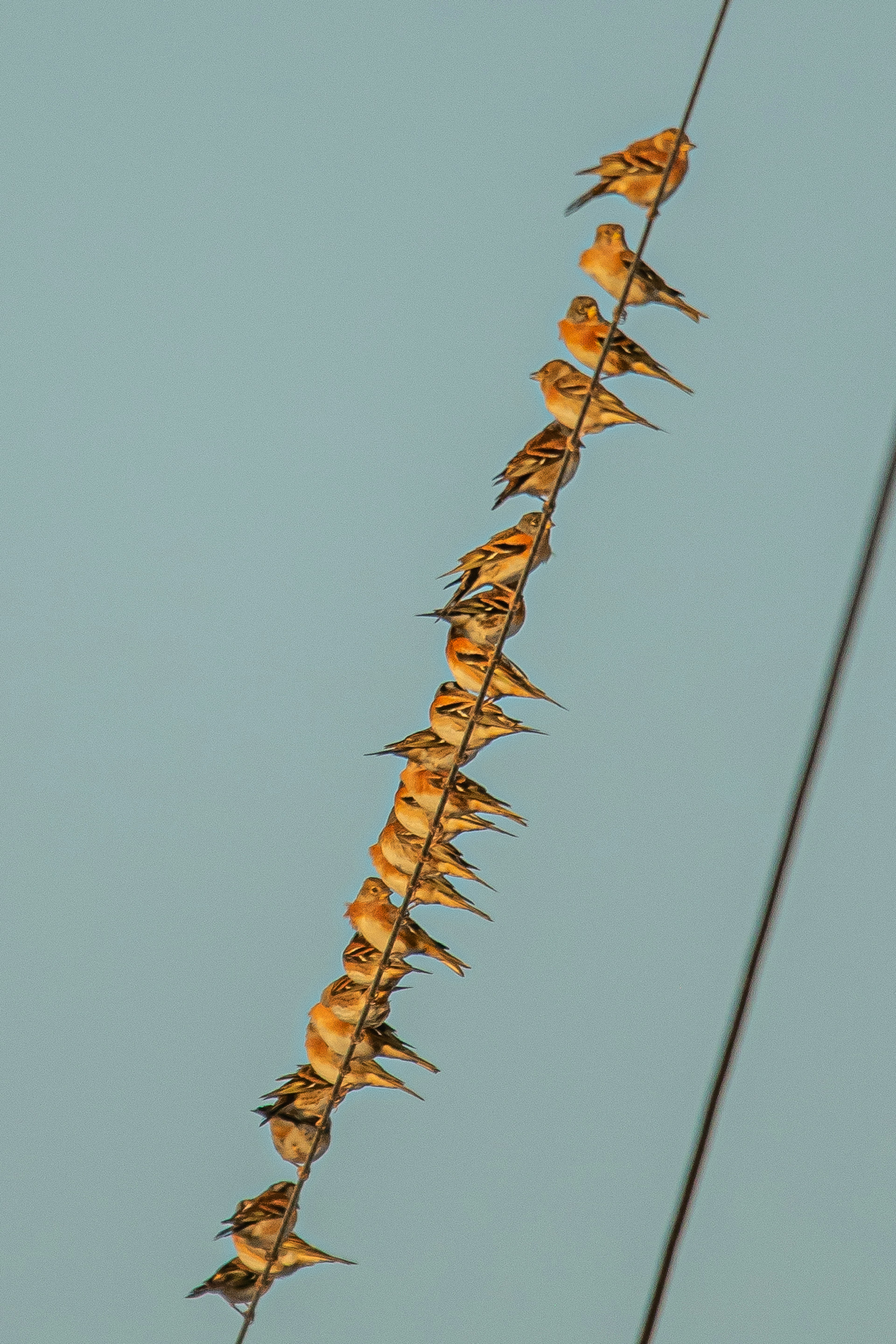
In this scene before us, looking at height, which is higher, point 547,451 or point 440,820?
point 547,451

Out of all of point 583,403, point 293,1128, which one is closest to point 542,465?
point 583,403

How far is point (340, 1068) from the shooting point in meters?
0.87

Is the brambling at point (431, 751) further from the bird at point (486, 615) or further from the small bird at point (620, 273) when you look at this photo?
the small bird at point (620, 273)

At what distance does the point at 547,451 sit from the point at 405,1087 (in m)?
0.35

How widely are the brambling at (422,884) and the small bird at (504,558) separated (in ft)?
0.46

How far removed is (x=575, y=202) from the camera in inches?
33.6

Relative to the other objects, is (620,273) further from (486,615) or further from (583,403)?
(486,615)

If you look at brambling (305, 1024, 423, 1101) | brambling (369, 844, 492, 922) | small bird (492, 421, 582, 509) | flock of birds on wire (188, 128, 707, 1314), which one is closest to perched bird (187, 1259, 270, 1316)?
flock of birds on wire (188, 128, 707, 1314)

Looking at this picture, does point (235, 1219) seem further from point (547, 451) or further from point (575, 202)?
point (575, 202)

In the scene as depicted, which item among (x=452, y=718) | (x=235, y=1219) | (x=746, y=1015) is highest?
(x=452, y=718)

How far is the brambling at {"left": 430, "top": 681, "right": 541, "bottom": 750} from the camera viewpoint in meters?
0.84

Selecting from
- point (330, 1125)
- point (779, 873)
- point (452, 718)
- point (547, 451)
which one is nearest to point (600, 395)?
point (547, 451)

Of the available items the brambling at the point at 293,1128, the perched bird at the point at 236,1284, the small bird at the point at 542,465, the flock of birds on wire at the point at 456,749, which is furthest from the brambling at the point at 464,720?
the perched bird at the point at 236,1284

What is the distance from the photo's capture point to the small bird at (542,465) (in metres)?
0.83
